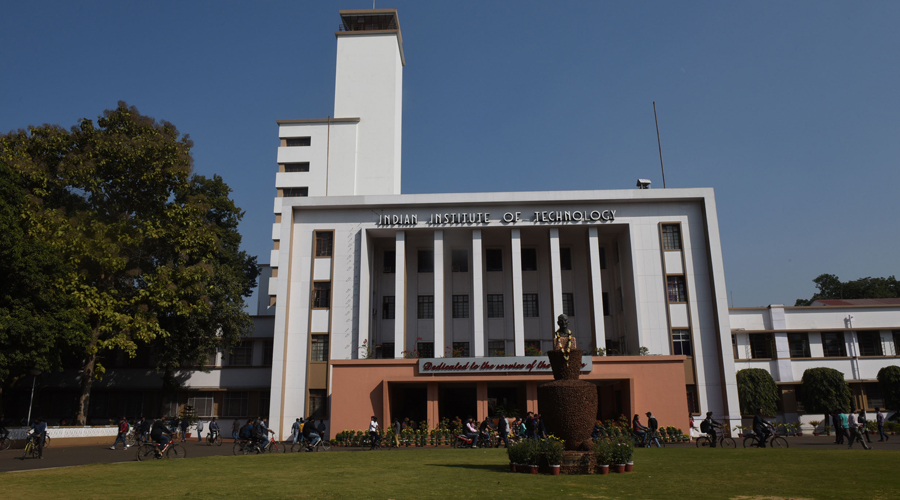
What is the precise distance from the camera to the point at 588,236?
37.1m

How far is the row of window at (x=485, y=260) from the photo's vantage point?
40.3 meters

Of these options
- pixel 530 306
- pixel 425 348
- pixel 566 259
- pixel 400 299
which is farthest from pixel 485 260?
pixel 400 299

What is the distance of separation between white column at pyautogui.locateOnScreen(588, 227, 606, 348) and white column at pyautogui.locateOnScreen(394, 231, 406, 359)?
1082 centimetres

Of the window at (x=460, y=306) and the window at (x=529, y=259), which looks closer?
the window at (x=460, y=306)

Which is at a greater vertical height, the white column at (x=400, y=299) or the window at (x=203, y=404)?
the white column at (x=400, y=299)

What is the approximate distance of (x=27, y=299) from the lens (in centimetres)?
2808

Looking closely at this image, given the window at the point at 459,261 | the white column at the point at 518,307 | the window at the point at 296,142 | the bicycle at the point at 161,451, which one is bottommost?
the bicycle at the point at 161,451

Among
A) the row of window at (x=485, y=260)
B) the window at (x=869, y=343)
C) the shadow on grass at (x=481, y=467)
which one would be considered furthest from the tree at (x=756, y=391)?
the shadow on grass at (x=481, y=467)

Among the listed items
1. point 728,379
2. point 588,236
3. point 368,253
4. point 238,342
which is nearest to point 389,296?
point 368,253

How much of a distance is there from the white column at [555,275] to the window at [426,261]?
27.0 ft

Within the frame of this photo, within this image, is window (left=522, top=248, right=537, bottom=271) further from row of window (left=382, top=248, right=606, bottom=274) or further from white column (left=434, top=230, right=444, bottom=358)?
white column (left=434, top=230, right=444, bottom=358)

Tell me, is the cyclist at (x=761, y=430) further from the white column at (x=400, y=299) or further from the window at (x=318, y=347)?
the window at (x=318, y=347)

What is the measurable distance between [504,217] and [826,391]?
22.0 m

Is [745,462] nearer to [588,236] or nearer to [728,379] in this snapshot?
[728,379]
